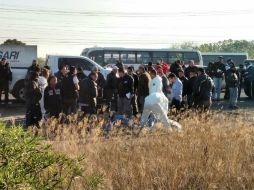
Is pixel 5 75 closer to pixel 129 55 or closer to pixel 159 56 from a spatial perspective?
pixel 129 55

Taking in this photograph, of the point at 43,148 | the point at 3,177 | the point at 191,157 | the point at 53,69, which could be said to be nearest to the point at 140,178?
the point at 191,157

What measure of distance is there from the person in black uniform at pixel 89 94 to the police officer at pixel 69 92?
0.18 meters

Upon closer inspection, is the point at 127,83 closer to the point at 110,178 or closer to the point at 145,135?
the point at 145,135

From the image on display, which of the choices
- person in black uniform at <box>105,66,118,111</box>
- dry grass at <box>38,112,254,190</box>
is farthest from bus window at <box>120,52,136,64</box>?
dry grass at <box>38,112,254,190</box>

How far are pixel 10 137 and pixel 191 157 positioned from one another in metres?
3.69

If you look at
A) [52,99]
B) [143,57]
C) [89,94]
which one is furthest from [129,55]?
[52,99]

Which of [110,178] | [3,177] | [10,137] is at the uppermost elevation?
[10,137]

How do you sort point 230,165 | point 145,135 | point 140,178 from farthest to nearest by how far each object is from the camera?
point 145,135 < point 230,165 < point 140,178

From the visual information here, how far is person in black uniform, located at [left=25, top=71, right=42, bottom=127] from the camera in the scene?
12.2 meters

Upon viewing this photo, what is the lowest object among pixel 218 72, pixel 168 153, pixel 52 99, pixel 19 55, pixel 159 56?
pixel 168 153

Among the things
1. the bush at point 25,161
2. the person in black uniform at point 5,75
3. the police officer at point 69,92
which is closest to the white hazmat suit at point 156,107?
the police officer at point 69,92

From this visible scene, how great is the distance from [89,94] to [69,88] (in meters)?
0.51

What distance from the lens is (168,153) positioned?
7129mm

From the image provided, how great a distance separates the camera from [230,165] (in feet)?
22.1
